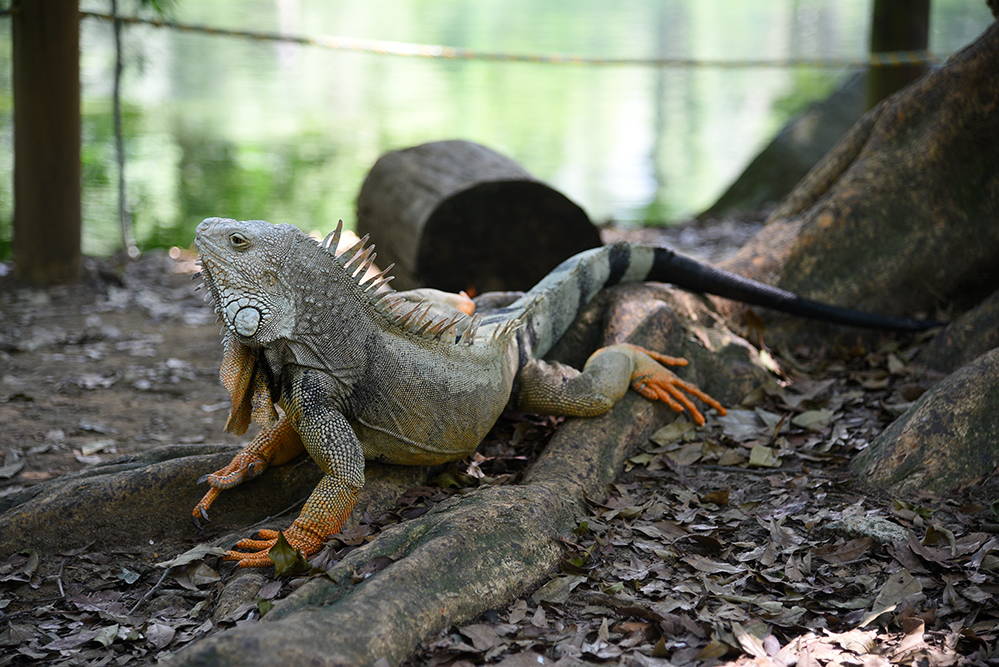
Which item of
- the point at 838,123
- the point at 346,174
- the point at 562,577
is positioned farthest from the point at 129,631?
the point at 346,174

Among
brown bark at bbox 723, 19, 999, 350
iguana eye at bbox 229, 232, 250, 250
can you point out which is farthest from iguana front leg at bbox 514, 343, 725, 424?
iguana eye at bbox 229, 232, 250, 250

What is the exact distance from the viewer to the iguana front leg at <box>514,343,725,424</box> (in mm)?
3670

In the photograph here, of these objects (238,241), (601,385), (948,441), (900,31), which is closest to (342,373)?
(238,241)

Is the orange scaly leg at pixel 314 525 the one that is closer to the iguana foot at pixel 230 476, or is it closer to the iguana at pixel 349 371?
the iguana at pixel 349 371

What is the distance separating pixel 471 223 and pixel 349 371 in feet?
9.86

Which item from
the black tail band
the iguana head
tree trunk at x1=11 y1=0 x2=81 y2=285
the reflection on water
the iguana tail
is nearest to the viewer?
the iguana head

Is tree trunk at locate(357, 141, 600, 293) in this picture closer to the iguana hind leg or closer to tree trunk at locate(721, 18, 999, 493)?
tree trunk at locate(721, 18, 999, 493)

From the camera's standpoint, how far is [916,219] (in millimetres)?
4867

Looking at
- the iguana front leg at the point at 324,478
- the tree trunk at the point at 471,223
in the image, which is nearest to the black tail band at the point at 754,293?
the tree trunk at the point at 471,223

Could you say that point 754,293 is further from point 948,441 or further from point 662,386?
point 948,441

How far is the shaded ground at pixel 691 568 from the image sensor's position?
2.42 m

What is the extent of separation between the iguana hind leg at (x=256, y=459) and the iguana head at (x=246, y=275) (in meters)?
→ 0.50

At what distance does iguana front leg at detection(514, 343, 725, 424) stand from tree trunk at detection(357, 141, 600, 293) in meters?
2.25

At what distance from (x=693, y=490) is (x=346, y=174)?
12312 millimetres
